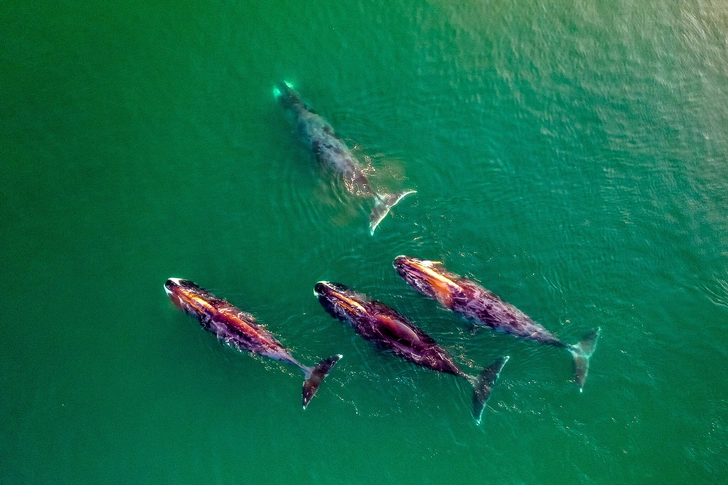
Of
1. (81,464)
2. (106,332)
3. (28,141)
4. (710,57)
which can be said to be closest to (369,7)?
(710,57)

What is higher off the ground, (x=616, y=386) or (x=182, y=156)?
(x=182, y=156)

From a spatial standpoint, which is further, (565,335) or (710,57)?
(710,57)

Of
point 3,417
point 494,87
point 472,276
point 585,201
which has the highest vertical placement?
point 494,87

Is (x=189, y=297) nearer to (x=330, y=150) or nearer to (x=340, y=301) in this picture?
(x=340, y=301)

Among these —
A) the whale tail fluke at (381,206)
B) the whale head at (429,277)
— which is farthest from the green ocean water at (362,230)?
the whale head at (429,277)

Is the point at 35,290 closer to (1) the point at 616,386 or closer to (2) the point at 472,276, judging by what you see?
(2) the point at 472,276

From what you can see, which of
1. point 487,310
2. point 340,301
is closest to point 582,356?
point 487,310

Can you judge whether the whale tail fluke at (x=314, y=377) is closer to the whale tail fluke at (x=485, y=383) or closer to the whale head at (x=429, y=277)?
the whale head at (x=429, y=277)
